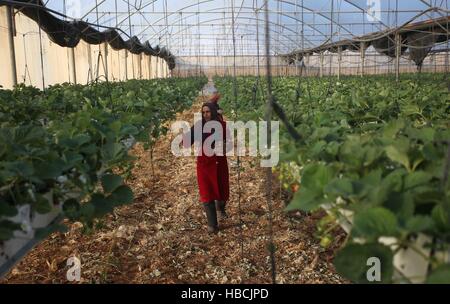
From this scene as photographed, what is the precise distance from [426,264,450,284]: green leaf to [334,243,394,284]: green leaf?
87 mm

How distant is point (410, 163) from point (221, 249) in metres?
2.69

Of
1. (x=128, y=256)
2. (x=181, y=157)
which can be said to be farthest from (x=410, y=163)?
(x=181, y=157)

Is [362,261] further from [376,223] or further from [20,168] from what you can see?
[20,168]

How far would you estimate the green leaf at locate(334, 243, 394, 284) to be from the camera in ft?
3.05

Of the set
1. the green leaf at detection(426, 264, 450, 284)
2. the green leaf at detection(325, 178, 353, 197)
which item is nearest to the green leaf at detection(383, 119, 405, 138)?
the green leaf at detection(325, 178, 353, 197)

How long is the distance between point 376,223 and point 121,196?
109 cm

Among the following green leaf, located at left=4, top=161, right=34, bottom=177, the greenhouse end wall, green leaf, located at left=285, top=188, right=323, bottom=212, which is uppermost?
the greenhouse end wall

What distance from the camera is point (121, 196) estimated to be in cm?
175

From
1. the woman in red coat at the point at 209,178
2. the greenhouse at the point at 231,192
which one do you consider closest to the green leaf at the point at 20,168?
the greenhouse at the point at 231,192

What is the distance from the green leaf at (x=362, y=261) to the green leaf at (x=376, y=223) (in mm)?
27

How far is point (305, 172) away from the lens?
132 cm

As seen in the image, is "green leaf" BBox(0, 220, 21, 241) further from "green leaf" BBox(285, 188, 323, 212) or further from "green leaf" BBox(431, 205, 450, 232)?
"green leaf" BBox(431, 205, 450, 232)

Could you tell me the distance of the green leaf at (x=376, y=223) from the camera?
95 cm

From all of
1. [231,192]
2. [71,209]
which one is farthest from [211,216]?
[71,209]
